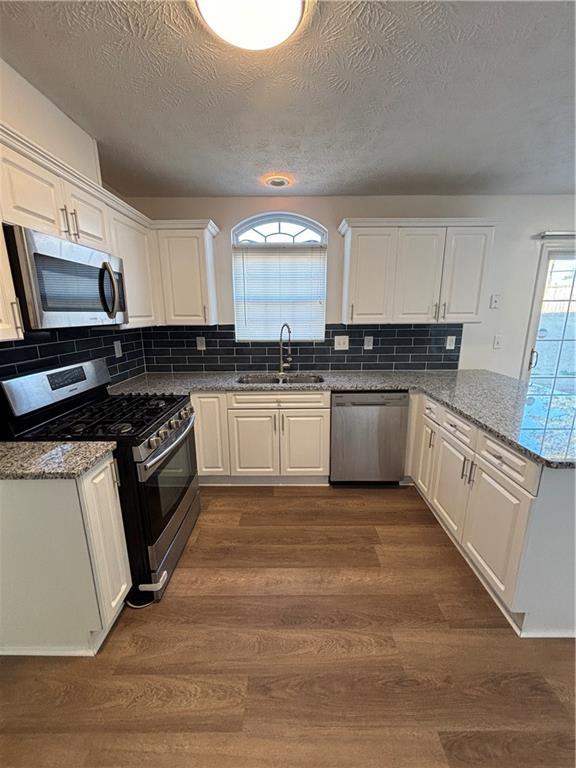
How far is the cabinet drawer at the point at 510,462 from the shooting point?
1.33 meters

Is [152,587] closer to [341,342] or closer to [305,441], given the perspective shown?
[305,441]

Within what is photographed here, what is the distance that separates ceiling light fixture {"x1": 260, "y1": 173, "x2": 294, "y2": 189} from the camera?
7.80 ft

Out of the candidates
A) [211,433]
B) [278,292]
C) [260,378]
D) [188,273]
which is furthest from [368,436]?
[188,273]

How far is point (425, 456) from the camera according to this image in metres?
2.42

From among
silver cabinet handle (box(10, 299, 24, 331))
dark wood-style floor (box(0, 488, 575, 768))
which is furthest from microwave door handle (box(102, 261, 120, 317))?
dark wood-style floor (box(0, 488, 575, 768))

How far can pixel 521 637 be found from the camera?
1479 mm

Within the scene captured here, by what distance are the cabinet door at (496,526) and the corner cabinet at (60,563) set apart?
1.92 metres

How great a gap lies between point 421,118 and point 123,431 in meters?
2.32

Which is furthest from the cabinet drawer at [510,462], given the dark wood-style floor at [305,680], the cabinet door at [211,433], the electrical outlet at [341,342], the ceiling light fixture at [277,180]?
the ceiling light fixture at [277,180]

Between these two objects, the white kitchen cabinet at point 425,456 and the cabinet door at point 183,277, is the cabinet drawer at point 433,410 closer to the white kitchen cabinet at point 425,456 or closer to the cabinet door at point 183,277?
the white kitchen cabinet at point 425,456

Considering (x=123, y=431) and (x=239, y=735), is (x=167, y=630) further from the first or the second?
(x=123, y=431)

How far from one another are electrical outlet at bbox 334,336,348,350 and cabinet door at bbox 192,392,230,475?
1248 mm

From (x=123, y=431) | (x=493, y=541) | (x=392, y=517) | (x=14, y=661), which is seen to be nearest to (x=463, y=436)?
(x=493, y=541)

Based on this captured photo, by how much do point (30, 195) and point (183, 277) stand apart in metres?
1.33
